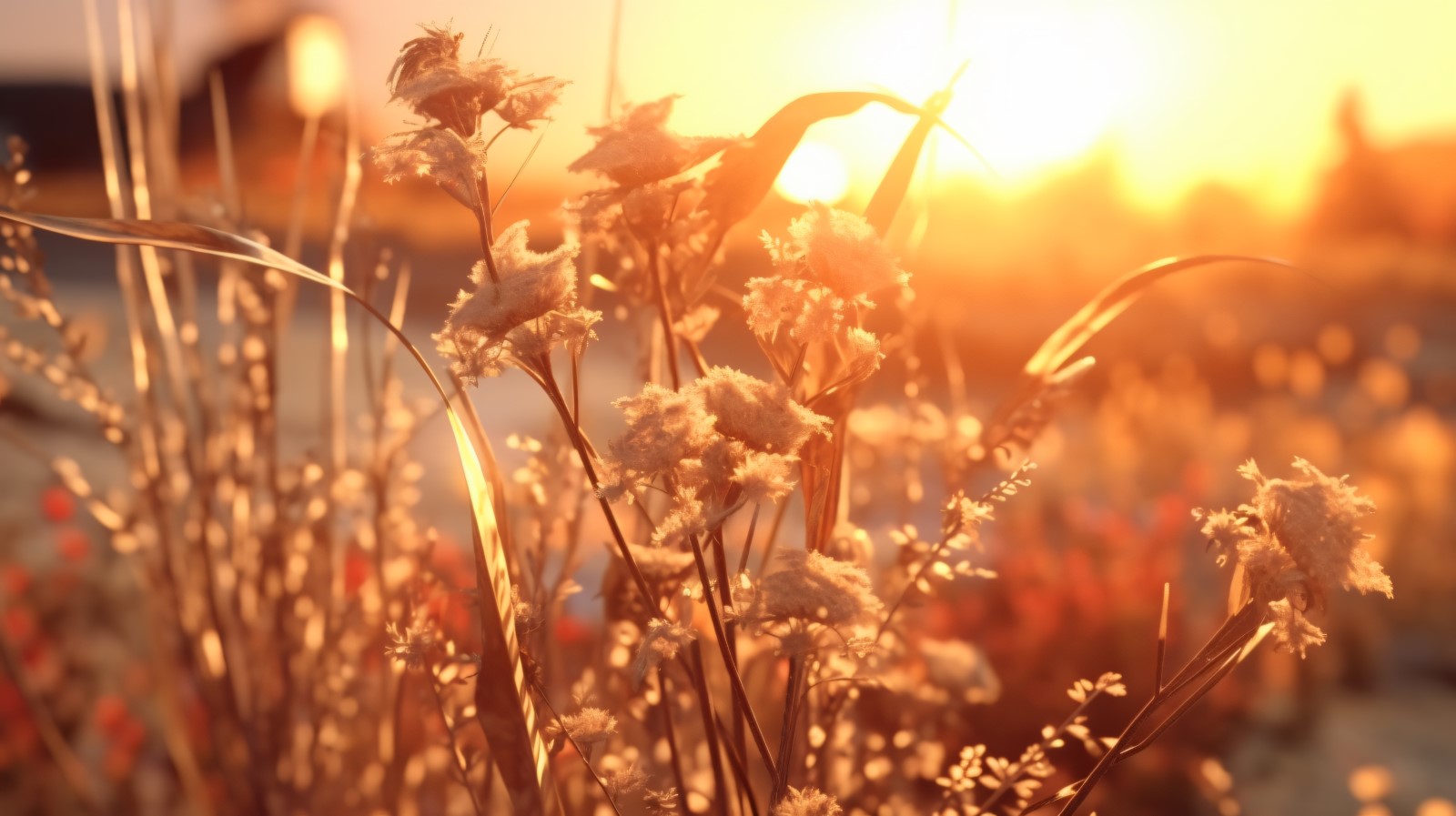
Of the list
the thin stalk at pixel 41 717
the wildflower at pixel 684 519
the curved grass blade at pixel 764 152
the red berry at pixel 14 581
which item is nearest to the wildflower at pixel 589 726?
the wildflower at pixel 684 519

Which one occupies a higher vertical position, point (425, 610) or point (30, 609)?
point (425, 610)

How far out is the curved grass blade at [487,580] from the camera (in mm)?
441

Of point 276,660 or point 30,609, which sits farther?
point 30,609

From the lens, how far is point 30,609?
2.45 m

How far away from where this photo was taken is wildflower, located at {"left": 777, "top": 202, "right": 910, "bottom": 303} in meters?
0.41

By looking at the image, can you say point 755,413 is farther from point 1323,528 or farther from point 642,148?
point 1323,528

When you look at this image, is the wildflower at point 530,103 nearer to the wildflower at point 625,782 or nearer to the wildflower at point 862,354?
the wildflower at point 862,354

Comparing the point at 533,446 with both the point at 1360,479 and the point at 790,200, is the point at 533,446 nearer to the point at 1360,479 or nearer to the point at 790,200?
the point at 790,200

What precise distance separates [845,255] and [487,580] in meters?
0.20

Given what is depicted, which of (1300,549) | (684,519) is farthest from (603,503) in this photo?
(1300,549)

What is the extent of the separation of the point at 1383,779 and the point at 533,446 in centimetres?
210

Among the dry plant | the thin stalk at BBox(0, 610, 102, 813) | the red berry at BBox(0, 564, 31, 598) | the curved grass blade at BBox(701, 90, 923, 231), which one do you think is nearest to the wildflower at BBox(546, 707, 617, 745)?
the dry plant

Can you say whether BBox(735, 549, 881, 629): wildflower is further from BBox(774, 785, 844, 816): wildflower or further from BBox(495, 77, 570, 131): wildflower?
BBox(495, 77, 570, 131): wildflower

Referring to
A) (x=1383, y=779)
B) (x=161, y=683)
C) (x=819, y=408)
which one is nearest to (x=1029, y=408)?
(x=819, y=408)
